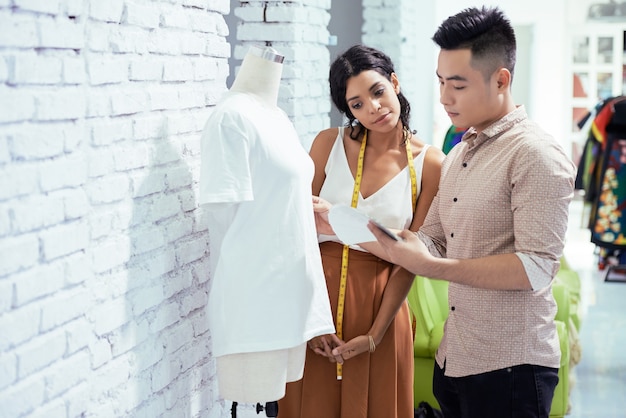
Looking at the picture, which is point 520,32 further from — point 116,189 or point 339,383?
point 116,189

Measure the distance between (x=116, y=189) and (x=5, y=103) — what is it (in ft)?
1.64

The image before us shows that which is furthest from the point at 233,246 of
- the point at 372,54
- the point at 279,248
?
the point at 372,54

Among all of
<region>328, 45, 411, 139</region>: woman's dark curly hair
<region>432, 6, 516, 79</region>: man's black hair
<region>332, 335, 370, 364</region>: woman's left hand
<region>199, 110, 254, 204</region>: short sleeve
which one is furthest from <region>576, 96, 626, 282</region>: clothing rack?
<region>199, 110, 254, 204</region>: short sleeve

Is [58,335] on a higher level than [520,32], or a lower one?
lower

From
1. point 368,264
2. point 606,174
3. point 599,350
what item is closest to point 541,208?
point 368,264

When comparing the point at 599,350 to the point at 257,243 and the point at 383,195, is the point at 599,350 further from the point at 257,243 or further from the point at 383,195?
the point at 257,243

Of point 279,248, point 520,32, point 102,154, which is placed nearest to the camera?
point 102,154

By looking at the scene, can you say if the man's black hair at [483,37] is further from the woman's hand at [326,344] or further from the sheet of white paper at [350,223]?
the woman's hand at [326,344]

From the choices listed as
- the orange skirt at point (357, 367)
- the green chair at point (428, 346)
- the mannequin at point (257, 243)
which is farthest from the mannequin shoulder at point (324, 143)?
the green chair at point (428, 346)

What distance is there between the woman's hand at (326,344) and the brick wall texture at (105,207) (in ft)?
1.13

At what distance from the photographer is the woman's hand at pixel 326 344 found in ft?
9.01

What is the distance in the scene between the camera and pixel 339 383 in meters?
2.81

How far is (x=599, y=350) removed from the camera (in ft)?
19.7

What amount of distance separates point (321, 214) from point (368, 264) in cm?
24
